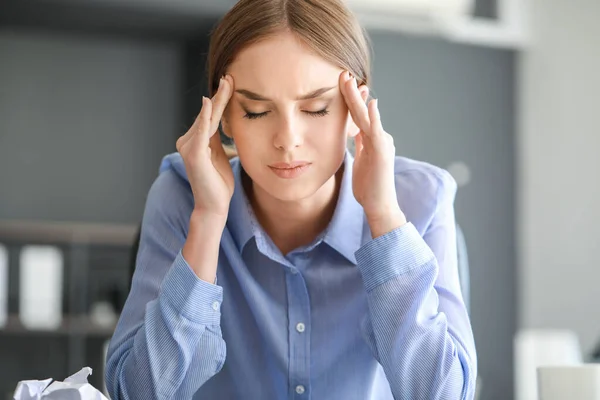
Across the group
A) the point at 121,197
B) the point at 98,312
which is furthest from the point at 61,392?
the point at 121,197

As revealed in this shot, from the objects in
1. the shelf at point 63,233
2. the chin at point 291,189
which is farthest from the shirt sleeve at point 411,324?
the shelf at point 63,233

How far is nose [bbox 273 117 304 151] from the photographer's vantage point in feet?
4.00

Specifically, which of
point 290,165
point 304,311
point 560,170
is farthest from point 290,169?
point 560,170

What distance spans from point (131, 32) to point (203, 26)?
42 cm

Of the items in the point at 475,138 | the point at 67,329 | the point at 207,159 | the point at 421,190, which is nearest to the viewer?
the point at 207,159

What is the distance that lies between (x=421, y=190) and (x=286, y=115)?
290 millimetres

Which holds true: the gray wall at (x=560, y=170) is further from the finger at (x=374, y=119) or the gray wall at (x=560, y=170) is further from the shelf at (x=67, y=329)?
the finger at (x=374, y=119)

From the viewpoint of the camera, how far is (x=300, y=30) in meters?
1.25

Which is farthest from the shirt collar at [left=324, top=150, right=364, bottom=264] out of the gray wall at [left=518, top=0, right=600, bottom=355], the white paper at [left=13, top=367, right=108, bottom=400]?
the gray wall at [left=518, top=0, right=600, bottom=355]

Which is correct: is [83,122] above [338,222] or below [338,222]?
above

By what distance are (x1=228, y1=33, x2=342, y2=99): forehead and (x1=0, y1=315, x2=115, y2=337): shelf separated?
3.37m

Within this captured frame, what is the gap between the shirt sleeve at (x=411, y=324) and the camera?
3.85ft

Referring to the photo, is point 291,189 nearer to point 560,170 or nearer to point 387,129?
point 387,129

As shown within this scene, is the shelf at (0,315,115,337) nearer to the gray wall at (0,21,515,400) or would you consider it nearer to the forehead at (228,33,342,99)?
the gray wall at (0,21,515,400)
